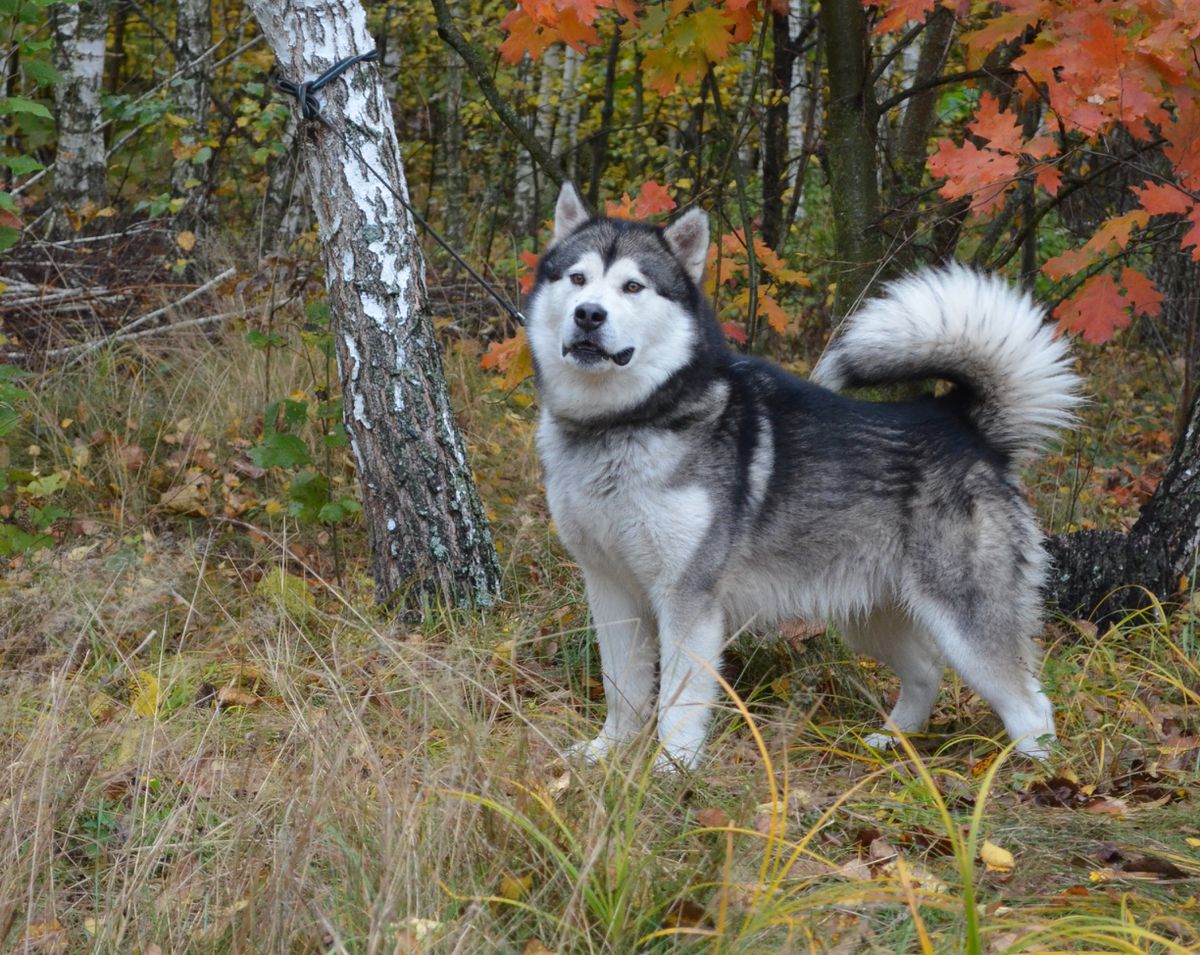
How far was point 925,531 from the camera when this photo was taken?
3.67m

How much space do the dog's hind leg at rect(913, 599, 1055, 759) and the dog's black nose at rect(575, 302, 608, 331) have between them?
4.27 feet

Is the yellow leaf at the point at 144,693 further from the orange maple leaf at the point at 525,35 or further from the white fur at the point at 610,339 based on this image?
the orange maple leaf at the point at 525,35

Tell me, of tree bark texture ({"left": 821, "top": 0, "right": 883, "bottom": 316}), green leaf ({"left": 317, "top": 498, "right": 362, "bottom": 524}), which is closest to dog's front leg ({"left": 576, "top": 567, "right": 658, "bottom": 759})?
green leaf ({"left": 317, "top": 498, "right": 362, "bottom": 524})

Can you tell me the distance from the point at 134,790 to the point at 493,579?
1752 mm

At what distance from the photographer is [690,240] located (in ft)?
12.3

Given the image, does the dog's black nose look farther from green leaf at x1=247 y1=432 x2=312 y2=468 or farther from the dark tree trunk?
the dark tree trunk

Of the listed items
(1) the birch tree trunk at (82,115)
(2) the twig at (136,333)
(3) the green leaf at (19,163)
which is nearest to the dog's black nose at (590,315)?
(3) the green leaf at (19,163)

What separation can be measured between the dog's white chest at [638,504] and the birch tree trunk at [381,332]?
2.86 ft

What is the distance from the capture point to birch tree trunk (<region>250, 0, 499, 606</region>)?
4.17 m

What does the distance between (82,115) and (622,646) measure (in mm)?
7421

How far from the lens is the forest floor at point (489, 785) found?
90.4 inches

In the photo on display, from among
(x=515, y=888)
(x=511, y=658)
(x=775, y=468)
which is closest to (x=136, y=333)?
(x=511, y=658)

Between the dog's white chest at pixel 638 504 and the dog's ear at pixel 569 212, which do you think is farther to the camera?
the dog's ear at pixel 569 212

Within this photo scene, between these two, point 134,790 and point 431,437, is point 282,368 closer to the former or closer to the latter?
point 431,437
